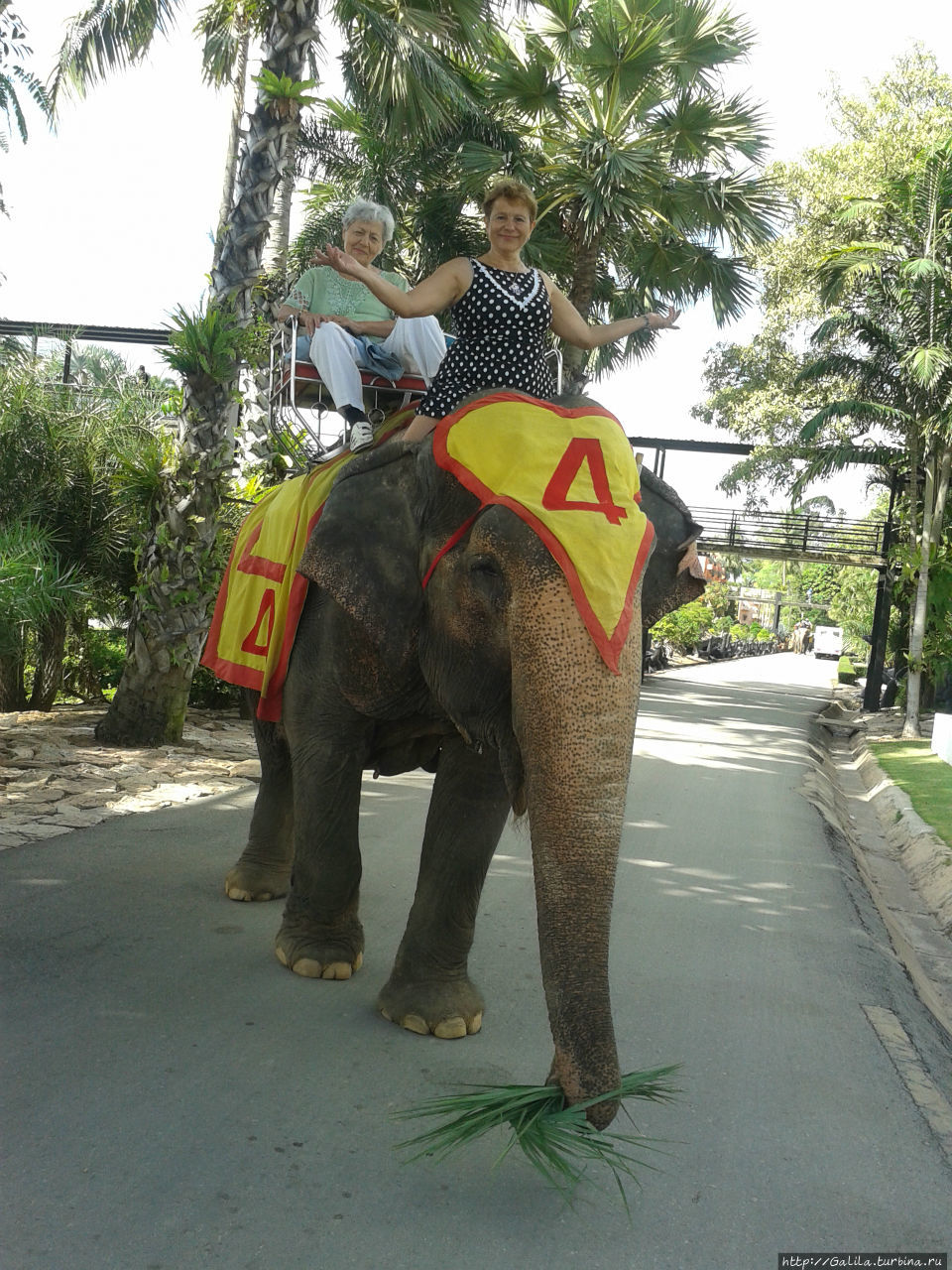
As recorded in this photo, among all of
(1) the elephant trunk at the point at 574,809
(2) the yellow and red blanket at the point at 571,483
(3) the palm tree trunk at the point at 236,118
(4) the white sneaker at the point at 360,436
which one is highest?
(3) the palm tree trunk at the point at 236,118

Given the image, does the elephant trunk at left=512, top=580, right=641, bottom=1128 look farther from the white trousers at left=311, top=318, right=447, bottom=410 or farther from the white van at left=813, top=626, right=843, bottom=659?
the white van at left=813, top=626, right=843, bottom=659

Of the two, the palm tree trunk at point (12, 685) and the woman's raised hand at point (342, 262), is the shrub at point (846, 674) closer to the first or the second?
the palm tree trunk at point (12, 685)

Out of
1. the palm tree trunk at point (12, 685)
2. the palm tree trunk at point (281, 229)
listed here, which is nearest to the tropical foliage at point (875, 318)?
the palm tree trunk at point (281, 229)

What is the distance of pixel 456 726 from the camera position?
357 centimetres

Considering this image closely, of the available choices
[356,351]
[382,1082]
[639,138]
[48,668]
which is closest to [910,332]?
[639,138]

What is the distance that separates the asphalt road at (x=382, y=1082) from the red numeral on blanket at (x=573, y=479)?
1.64 m

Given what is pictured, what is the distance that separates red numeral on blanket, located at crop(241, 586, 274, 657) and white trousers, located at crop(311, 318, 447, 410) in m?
0.93

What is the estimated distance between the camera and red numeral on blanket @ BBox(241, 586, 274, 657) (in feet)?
15.1

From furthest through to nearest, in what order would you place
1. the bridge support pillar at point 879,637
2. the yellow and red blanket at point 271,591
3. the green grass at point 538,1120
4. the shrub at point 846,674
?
the shrub at point 846,674, the bridge support pillar at point 879,637, the yellow and red blanket at point 271,591, the green grass at point 538,1120

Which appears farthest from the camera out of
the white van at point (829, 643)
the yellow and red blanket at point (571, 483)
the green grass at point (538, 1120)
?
the white van at point (829, 643)

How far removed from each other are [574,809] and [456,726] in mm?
877

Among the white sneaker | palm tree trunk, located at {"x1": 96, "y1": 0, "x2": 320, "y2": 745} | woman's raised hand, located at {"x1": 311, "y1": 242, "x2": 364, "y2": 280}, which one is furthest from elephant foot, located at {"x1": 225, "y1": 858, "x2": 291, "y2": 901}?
palm tree trunk, located at {"x1": 96, "y1": 0, "x2": 320, "y2": 745}

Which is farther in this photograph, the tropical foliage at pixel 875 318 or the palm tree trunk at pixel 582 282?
the tropical foliage at pixel 875 318

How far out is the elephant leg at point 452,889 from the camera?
13.2ft
